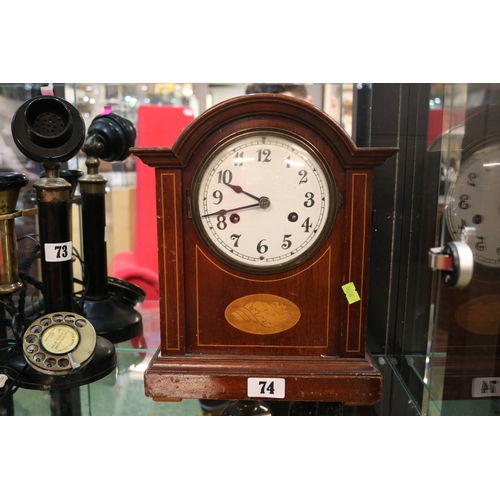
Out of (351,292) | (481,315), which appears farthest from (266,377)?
(481,315)

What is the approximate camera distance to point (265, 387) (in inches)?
38.9

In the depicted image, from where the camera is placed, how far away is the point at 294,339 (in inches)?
39.9

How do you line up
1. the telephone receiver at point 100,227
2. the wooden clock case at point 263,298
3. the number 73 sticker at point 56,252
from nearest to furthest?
1. the wooden clock case at point 263,298
2. the number 73 sticker at point 56,252
3. the telephone receiver at point 100,227

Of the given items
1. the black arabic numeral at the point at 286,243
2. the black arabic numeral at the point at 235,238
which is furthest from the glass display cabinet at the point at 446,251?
the black arabic numeral at the point at 235,238

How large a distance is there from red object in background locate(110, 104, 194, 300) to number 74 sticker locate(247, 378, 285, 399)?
112 cm

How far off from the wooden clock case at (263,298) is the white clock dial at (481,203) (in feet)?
0.61

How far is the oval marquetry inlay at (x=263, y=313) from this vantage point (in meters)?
1.00

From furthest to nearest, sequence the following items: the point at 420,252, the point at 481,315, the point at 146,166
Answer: the point at 146,166 → the point at 420,252 → the point at 481,315

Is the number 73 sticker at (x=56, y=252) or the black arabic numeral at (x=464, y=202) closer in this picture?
the black arabic numeral at (x=464, y=202)

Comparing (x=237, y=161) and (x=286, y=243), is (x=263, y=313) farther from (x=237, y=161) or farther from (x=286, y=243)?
(x=237, y=161)

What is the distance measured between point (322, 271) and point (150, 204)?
1288mm

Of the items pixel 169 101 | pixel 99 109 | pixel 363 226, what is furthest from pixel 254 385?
pixel 169 101

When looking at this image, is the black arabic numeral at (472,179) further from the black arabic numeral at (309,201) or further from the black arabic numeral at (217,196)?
the black arabic numeral at (217,196)

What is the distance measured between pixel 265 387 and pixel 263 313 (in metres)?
0.15
